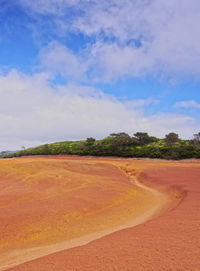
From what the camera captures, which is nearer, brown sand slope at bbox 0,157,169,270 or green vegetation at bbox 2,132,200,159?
brown sand slope at bbox 0,157,169,270

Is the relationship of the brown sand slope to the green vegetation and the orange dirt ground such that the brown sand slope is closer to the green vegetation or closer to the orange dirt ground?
the orange dirt ground

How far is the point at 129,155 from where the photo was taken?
35.1 meters

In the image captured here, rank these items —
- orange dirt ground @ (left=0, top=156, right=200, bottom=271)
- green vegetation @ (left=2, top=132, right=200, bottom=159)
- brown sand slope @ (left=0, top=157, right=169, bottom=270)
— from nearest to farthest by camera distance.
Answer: orange dirt ground @ (left=0, top=156, right=200, bottom=271) < brown sand slope @ (left=0, top=157, right=169, bottom=270) < green vegetation @ (left=2, top=132, right=200, bottom=159)

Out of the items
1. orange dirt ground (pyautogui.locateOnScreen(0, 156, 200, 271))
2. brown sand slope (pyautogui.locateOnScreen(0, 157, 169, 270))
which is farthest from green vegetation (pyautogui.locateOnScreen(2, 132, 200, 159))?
brown sand slope (pyautogui.locateOnScreen(0, 157, 169, 270))

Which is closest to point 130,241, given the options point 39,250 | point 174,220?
point 174,220

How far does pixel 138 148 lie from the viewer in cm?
3525

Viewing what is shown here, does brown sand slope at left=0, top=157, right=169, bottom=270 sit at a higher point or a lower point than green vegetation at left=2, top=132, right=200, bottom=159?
lower

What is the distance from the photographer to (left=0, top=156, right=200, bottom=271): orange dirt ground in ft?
9.85

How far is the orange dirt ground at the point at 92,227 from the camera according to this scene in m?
3.00

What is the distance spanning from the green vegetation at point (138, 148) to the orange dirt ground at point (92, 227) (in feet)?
67.7

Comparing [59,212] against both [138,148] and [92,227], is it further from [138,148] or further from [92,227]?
[138,148]

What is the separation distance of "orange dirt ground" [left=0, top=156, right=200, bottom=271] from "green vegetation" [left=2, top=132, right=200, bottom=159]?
67.7 ft

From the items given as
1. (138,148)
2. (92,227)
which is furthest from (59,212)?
(138,148)

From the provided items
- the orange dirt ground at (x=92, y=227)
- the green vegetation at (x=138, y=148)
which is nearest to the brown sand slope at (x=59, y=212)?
the orange dirt ground at (x=92, y=227)
